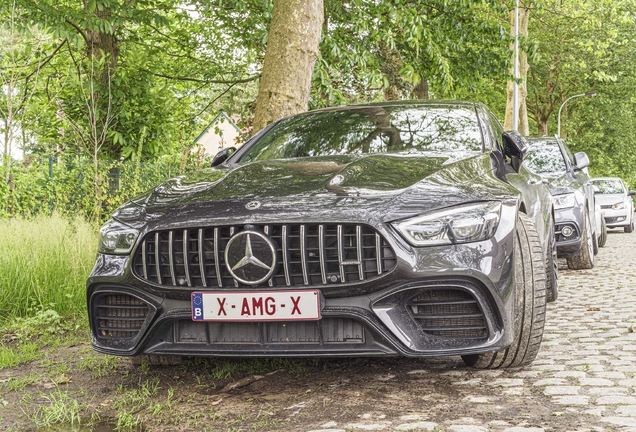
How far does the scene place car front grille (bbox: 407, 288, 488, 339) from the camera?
10.4 feet

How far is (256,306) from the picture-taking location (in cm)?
322

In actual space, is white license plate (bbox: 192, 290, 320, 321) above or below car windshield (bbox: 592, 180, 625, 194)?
below

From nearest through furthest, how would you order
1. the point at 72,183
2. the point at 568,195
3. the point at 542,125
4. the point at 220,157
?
the point at 220,157, the point at 568,195, the point at 72,183, the point at 542,125

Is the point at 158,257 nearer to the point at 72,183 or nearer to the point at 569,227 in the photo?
the point at 569,227

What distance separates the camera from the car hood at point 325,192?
324cm

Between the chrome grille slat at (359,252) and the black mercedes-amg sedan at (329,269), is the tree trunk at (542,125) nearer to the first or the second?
the black mercedes-amg sedan at (329,269)

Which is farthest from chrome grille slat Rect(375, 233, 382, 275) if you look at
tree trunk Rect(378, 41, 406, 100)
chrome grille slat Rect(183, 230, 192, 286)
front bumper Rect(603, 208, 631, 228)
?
front bumper Rect(603, 208, 631, 228)

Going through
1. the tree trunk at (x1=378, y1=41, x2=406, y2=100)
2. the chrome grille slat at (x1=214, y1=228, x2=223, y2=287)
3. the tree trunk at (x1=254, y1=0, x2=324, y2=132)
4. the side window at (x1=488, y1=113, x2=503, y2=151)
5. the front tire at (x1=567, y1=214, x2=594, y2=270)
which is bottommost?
the front tire at (x1=567, y1=214, x2=594, y2=270)

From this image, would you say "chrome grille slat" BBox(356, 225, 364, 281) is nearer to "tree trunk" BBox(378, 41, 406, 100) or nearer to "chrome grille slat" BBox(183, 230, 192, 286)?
"chrome grille slat" BBox(183, 230, 192, 286)

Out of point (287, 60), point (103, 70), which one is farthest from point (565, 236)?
point (103, 70)

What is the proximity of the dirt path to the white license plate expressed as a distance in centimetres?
43

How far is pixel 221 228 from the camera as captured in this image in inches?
131

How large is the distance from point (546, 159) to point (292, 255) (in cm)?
685

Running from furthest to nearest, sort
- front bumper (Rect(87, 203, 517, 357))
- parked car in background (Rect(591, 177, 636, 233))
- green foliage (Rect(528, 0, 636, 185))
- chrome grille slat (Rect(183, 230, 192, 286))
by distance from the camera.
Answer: green foliage (Rect(528, 0, 636, 185)), parked car in background (Rect(591, 177, 636, 233)), chrome grille slat (Rect(183, 230, 192, 286)), front bumper (Rect(87, 203, 517, 357))
